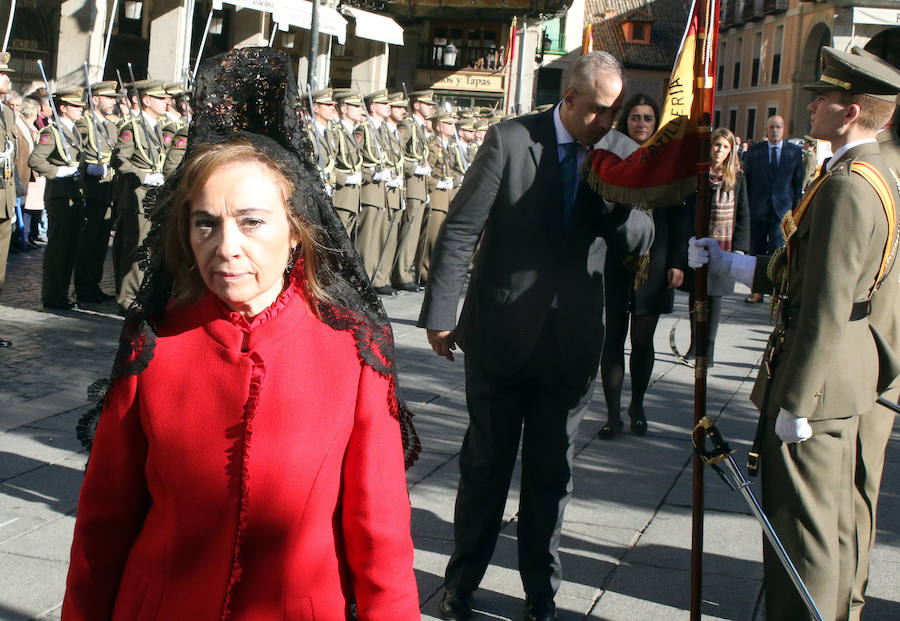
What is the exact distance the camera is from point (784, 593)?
141 inches

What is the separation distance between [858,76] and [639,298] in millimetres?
3264

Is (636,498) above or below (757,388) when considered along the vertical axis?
below

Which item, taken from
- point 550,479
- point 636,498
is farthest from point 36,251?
point 550,479

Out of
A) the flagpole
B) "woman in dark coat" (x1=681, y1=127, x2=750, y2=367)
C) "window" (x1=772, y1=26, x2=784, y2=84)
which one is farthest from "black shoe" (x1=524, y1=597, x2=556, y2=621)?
"window" (x1=772, y1=26, x2=784, y2=84)

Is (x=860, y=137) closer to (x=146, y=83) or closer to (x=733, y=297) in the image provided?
(x=146, y=83)

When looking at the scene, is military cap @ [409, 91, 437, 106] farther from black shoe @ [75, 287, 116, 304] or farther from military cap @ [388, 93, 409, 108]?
black shoe @ [75, 287, 116, 304]

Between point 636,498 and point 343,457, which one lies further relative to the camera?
point 636,498

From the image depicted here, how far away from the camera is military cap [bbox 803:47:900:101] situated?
3.36 meters

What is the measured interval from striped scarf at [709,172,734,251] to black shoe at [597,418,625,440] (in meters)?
2.44

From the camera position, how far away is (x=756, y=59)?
53.7 metres

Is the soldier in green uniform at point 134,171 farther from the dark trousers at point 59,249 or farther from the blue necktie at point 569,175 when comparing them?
the blue necktie at point 569,175

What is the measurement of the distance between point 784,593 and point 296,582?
2.13 meters

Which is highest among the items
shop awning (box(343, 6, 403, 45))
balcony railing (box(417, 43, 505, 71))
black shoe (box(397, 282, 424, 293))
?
balcony railing (box(417, 43, 505, 71))

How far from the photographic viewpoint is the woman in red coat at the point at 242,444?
198cm
